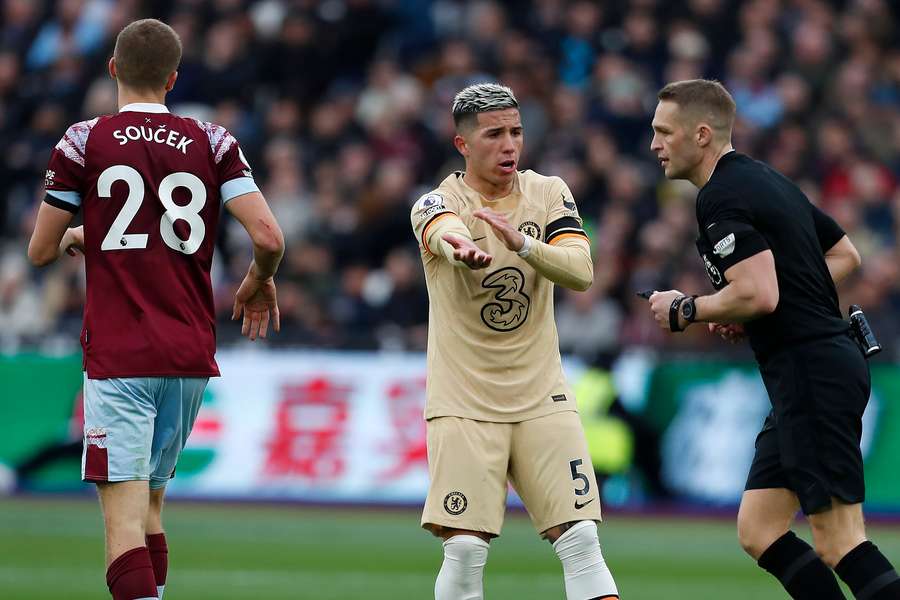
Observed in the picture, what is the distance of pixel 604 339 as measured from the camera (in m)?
14.6

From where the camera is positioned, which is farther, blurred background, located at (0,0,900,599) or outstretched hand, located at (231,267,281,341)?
blurred background, located at (0,0,900,599)

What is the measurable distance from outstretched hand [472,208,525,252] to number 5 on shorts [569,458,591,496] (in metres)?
1.00

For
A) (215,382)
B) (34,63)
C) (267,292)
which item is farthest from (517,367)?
(34,63)

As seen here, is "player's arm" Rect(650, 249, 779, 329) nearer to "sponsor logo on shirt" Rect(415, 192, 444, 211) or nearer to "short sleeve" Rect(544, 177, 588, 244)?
"short sleeve" Rect(544, 177, 588, 244)

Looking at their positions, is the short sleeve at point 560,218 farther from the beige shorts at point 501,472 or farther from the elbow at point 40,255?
the elbow at point 40,255

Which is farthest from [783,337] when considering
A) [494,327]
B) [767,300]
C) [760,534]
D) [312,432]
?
[312,432]

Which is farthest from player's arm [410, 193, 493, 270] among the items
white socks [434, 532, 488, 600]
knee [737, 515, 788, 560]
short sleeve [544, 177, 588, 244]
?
knee [737, 515, 788, 560]

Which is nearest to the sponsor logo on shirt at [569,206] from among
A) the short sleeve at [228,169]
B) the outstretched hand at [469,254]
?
the outstretched hand at [469,254]

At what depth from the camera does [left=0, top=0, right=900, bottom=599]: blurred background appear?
13.8 metres

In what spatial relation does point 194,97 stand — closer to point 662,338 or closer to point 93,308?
point 662,338

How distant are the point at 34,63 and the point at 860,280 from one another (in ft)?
34.2

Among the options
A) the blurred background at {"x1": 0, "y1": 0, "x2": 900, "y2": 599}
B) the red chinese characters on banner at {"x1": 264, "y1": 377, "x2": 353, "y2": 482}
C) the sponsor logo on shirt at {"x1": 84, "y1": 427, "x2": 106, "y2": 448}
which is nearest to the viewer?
the sponsor logo on shirt at {"x1": 84, "y1": 427, "x2": 106, "y2": 448}

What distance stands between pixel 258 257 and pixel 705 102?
2.03 m

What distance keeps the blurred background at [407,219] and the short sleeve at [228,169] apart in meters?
4.24
